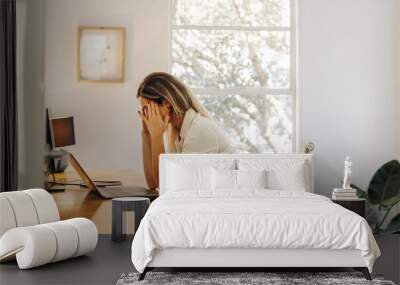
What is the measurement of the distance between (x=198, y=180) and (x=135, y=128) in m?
1.33

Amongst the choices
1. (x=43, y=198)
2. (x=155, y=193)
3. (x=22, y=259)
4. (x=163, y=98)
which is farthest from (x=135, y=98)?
(x=22, y=259)

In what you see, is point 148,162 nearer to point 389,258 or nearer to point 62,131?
→ point 62,131

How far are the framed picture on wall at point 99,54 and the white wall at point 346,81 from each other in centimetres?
212

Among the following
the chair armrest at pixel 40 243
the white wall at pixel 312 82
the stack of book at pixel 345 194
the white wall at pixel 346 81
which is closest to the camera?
the chair armrest at pixel 40 243

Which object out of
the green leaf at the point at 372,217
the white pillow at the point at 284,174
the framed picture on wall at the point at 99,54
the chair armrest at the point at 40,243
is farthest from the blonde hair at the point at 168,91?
the chair armrest at the point at 40,243

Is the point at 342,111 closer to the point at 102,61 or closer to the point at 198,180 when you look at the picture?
the point at 198,180

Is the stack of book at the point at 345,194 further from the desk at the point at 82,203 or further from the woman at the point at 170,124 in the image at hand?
the desk at the point at 82,203

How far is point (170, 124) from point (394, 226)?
110 inches

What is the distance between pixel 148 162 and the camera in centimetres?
741

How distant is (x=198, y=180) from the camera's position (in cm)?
646

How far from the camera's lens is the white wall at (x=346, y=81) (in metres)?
7.59

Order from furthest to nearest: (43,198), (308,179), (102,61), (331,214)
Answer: (102,61) → (308,179) → (43,198) → (331,214)

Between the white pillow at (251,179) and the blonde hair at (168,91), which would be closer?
the white pillow at (251,179)

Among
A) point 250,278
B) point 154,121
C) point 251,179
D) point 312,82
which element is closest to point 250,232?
point 250,278
